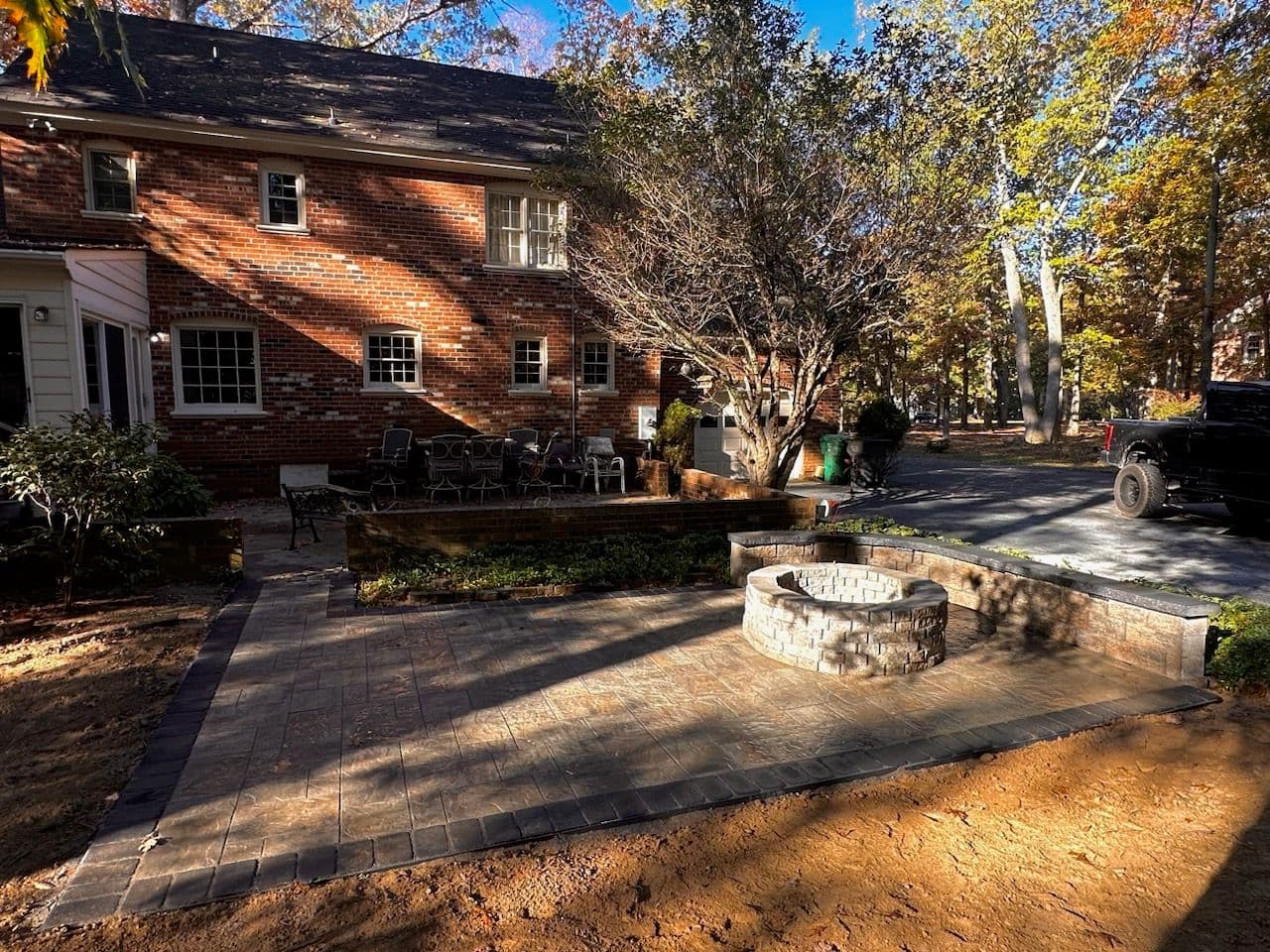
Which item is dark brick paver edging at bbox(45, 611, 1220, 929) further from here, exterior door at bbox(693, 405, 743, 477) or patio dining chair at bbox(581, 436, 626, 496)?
exterior door at bbox(693, 405, 743, 477)

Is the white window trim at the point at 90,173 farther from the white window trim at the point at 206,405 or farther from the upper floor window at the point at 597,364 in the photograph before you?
the upper floor window at the point at 597,364

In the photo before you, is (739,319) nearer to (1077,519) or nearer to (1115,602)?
(1115,602)

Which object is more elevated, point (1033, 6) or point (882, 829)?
point (1033, 6)

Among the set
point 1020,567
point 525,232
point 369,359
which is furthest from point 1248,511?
point 369,359

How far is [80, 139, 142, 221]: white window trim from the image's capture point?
414 inches

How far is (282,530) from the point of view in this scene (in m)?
8.89

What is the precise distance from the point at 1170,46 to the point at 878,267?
1711 centimetres

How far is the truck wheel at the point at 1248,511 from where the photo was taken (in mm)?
8892

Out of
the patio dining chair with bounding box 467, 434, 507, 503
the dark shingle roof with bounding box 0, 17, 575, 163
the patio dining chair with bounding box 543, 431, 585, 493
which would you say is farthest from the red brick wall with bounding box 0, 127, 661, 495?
the patio dining chair with bounding box 467, 434, 507, 503

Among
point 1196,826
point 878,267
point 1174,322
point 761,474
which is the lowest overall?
point 1196,826

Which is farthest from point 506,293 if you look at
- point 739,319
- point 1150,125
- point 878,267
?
point 1150,125

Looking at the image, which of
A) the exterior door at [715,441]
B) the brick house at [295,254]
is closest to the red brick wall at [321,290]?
the brick house at [295,254]

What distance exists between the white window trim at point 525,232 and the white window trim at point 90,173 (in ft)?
17.5

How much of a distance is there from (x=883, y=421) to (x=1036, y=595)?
28.2 ft
